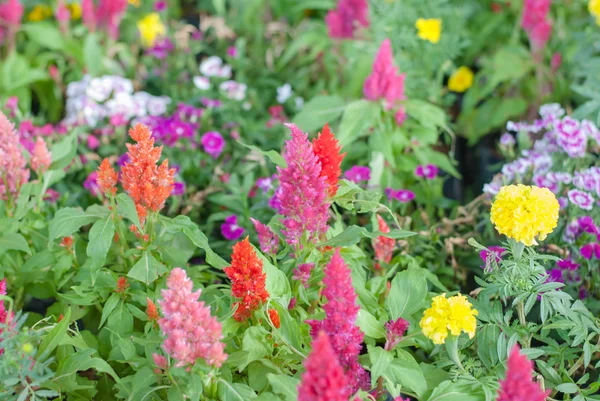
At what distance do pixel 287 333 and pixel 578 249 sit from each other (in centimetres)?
102

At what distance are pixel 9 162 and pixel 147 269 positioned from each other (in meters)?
0.56

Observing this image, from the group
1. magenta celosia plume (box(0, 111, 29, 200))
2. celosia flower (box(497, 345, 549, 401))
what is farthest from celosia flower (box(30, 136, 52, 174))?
celosia flower (box(497, 345, 549, 401))

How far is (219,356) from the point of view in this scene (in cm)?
128

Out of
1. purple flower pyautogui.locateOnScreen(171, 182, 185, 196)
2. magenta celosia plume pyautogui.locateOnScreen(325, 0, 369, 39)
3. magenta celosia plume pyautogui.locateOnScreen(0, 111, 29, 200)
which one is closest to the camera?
magenta celosia plume pyautogui.locateOnScreen(0, 111, 29, 200)

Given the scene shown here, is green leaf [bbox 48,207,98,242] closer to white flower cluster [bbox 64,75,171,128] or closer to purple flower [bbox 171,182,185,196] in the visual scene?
purple flower [bbox 171,182,185,196]

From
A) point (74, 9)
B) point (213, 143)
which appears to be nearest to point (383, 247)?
point (213, 143)

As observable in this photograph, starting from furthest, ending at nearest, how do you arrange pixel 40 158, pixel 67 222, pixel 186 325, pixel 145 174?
pixel 40 158 < pixel 67 222 < pixel 145 174 < pixel 186 325

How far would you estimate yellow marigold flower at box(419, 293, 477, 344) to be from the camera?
4.66ft

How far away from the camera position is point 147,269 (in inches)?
64.2

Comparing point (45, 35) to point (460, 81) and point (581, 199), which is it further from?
point (581, 199)

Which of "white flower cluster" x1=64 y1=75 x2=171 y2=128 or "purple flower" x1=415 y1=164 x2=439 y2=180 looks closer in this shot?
"purple flower" x1=415 y1=164 x2=439 y2=180

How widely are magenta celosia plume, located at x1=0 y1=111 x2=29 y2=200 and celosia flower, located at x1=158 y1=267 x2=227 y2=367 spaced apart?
0.86 meters

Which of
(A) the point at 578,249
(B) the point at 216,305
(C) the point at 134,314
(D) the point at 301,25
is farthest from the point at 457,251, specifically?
(D) the point at 301,25

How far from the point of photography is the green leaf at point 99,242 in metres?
1.59
